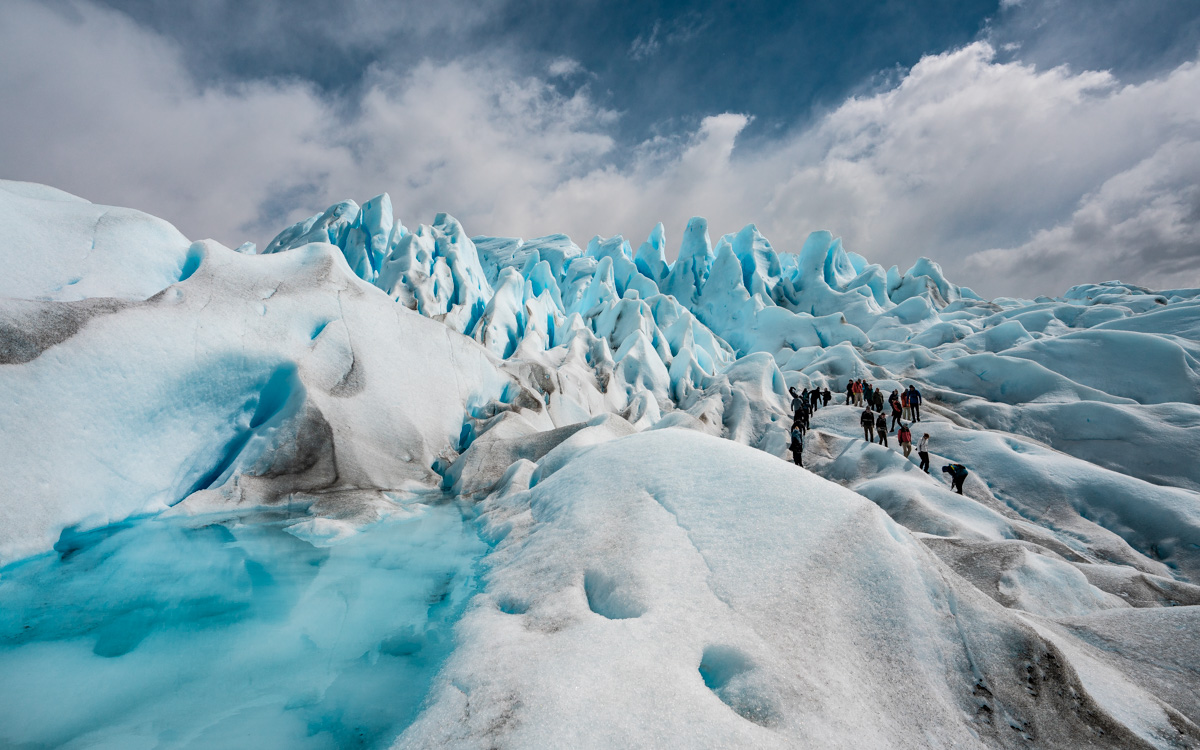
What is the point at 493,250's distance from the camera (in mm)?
48500

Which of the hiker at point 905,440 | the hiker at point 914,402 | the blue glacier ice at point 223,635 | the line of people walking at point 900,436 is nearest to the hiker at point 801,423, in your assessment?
the line of people walking at point 900,436

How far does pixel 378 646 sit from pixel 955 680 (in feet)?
14.4

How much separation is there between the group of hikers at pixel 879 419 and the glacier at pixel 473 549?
54 cm

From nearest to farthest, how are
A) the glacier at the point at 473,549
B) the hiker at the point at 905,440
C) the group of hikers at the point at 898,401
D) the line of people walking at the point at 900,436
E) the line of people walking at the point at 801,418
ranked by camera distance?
the glacier at the point at 473,549, the line of people walking at the point at 900,436, the line of people walking at the point at 801,418, the hiker at the point at 905,440, the group of hikers at the point at 898,401

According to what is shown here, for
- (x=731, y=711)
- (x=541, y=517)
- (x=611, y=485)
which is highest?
(x=611, y=485)

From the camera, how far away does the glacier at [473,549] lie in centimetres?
295

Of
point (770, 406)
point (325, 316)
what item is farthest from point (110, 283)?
point (770, 406)

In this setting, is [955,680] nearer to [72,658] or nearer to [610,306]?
[72,658]

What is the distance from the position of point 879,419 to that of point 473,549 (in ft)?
35.5

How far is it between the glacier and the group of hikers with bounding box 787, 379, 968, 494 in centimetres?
54

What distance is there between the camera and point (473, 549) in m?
6.28

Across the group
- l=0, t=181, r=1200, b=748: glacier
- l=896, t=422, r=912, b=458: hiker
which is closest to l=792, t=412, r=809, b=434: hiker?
l=0, t=181, r=1200, b=748: glacier

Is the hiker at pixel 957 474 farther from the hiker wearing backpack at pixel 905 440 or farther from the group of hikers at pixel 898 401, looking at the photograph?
the group of hikers at pixel 898 401

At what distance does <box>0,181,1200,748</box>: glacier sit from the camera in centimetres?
295
